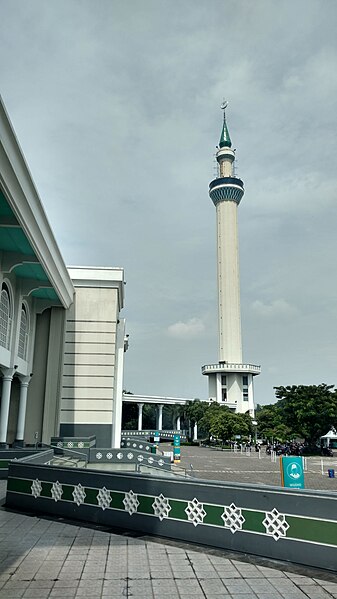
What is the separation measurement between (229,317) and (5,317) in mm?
65386

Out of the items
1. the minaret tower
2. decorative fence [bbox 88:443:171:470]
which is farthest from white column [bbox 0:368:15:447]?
the minaret tower

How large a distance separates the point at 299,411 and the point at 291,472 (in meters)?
38.9

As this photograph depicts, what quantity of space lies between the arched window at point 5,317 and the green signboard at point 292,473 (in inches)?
563

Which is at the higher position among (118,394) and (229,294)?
(229,294)

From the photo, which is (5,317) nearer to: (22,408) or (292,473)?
(22,408)

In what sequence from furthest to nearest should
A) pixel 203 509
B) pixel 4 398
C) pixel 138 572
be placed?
pixel 4 398, pixel 203 509, pixel 138 572

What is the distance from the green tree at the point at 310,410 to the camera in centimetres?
4547

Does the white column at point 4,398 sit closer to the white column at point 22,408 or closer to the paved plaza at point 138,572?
the white column at point 22,408

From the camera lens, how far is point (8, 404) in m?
21.2

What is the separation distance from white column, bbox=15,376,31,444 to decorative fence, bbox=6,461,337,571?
14.6 m

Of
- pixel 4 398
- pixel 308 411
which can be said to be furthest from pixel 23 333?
pixel 308 411

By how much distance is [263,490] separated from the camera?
666cm

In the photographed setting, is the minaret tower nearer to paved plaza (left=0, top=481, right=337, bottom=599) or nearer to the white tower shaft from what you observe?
the white tower shaft

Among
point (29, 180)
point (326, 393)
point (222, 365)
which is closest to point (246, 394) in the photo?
point (222, 365)
